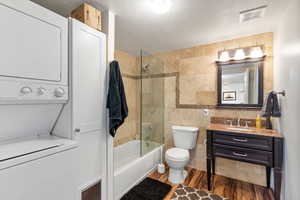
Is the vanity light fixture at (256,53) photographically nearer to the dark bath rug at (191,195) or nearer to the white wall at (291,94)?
the white wall at (291,94)

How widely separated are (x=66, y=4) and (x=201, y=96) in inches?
89.6

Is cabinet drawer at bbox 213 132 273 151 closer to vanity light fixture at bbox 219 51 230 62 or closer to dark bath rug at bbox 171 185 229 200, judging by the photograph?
dark bath rug at bbox 171 185 229 200

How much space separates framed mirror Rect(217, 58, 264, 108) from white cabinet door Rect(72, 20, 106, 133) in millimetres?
1880

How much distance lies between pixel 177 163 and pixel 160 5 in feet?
6.63

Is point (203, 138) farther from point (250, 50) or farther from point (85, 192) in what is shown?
point (85, 192)

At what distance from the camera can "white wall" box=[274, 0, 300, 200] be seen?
4.04ft

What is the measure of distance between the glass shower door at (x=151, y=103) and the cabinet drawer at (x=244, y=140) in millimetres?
1113

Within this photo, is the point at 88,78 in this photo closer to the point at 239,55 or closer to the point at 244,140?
the point at 244,140

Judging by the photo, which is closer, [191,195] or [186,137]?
[191,195]

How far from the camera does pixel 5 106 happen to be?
37.8 inches

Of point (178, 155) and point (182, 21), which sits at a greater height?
point (182, 21)

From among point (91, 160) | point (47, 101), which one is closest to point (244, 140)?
point (91, 160)

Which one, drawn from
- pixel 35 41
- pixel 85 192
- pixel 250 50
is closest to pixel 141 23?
pixel 35 41

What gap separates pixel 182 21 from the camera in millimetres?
1798
